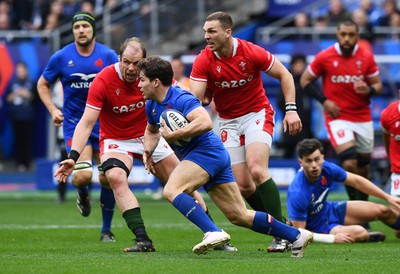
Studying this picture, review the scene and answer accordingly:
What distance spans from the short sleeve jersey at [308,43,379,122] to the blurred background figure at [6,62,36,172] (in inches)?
421

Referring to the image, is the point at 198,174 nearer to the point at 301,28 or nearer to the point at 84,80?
the point at 84,80

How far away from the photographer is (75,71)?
1305cm

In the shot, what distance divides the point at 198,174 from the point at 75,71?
377cm

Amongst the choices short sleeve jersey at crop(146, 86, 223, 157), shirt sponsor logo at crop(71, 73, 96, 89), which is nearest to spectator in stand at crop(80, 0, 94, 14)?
shirt sponsor logo at crop(71, 73, 96, 89)

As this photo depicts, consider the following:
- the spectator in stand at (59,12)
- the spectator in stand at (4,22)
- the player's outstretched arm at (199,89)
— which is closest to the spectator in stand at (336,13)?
the spectator in stand at (59,12)

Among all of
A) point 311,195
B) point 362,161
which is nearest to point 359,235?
point 311,195

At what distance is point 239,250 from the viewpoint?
11.2m

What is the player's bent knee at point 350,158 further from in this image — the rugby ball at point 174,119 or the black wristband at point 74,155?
the rugby ball at point 174,119

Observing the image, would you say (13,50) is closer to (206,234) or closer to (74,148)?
(74,148)

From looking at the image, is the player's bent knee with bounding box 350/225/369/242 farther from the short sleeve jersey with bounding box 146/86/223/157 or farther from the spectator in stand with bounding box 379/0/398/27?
the spectator in stand with bounding box 379/0/398/27

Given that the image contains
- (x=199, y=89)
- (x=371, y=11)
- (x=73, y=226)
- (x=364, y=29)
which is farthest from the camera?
(x=371, y=11)

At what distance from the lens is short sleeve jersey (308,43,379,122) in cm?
1478

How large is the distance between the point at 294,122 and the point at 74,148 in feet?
7.70

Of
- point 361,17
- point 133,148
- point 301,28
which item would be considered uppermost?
point 361,17
